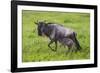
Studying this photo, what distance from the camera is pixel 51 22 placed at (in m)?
2.03

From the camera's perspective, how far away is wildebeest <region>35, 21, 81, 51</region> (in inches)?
78.9

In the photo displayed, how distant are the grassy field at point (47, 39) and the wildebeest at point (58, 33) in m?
0.04

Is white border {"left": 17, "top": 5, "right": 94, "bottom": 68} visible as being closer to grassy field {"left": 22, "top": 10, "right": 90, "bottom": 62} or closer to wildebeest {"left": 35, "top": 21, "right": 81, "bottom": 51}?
grassy field {"left": 22, "top": 10, "right": 90, "bottom": 62}

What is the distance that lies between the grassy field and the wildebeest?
0.04 m

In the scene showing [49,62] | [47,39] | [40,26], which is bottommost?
[49,62]

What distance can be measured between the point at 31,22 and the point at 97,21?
0.72 metres

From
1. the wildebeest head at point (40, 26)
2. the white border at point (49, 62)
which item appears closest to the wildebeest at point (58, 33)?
the wildebeest head at point (40, 26)

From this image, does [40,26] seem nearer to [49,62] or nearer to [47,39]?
[47,39]

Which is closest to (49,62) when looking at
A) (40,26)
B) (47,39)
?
(47,39)

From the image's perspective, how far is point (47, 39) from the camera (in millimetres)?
2014

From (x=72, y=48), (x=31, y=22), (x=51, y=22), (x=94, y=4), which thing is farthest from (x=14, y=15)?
(x=94, y=4)

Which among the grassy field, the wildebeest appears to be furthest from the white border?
the wildebeest

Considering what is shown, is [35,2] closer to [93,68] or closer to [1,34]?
[1,34]

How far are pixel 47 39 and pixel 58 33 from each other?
0.13 meters
